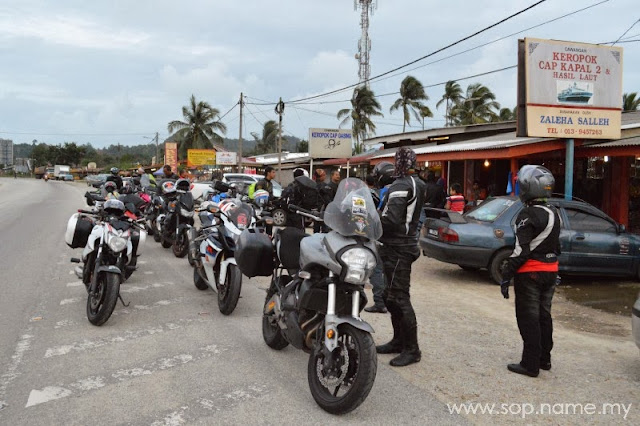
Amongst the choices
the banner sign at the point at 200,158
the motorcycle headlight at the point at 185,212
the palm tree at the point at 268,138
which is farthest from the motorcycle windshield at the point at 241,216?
the palm tree at the point at 268,138

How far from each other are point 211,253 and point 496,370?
325cm

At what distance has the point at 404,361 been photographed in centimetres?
446

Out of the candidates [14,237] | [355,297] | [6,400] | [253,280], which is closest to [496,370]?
[355,297]

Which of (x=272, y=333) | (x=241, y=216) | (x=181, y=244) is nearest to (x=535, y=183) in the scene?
(x=272, y=333)

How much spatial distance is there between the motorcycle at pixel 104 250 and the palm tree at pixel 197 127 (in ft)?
146

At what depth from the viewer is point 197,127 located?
49750 millimetres

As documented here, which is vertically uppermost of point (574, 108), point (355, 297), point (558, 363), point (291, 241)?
point (574, 108)

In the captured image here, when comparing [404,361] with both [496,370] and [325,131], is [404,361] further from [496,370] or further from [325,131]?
[325,131]

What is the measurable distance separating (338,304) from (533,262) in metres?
1.79

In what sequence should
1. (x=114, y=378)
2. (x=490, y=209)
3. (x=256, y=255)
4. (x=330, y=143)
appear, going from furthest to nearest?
(x=330, y=143), (x=490, y=209), (x=256, y=255), (x=114, y=378)

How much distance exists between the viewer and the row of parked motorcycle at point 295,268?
11.6 feet

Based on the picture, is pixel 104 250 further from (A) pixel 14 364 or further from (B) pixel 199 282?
(B) pixel 199 282

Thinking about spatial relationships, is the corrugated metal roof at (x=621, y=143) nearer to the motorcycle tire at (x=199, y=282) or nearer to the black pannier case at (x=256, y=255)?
the motorcycle tire at (x=199, y=282)

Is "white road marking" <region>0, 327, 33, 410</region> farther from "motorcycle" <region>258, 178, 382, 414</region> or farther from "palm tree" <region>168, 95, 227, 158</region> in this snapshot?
"palm tree" <region>168, 95, 227, 158</region>
